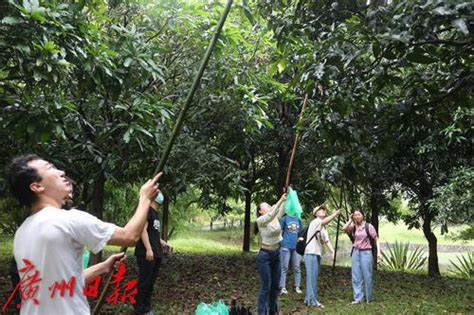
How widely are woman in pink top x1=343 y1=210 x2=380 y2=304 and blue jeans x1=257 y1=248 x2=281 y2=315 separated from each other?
2.21 meters

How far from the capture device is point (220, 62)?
7.11 metres

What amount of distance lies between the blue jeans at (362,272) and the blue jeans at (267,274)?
2236 millimetres

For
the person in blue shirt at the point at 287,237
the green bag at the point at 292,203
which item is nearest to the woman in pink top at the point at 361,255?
the person in blue shirt at the point at 287,237

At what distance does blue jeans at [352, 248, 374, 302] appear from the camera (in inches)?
282

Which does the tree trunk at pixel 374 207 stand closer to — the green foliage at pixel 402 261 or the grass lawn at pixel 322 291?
→ the green foliage at pixel 402 261

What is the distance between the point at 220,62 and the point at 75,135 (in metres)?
2.37

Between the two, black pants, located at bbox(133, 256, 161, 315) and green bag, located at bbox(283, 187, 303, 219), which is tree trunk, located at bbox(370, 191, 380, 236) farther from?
black pants, located at bbox(133, 256, 161, 315)

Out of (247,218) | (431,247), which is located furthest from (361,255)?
(247,218)

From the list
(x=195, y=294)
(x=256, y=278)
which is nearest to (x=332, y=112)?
(x=195, y=294)

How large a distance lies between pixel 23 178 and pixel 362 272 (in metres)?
6.20

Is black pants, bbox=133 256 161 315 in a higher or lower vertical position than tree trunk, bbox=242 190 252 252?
lower

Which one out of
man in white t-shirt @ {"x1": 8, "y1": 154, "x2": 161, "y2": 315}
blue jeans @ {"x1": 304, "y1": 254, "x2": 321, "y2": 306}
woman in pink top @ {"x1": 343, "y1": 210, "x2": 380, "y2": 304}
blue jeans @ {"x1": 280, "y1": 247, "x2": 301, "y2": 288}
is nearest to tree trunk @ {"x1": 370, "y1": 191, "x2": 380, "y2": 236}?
woman in pink top @ {"x1": 343, "y1": 210, "x2": 380, "y2": 304}

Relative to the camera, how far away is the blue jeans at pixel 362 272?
7156mm

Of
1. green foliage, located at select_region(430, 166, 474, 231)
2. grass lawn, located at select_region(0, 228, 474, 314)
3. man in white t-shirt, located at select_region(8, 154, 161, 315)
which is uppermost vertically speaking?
green foliage, located at select_region(430, 166, 474, 231)
